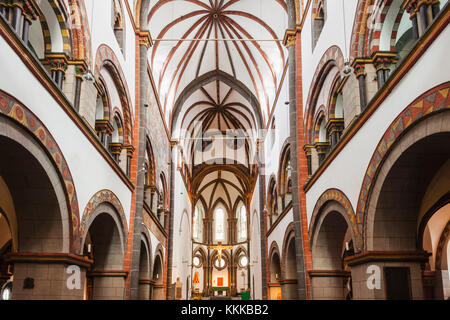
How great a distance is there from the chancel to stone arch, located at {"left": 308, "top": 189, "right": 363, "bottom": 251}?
0.19ft

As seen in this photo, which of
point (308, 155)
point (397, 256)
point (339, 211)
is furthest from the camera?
point (308, 155)

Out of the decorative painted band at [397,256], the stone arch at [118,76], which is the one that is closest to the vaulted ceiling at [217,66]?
the stone arch at [118,76]

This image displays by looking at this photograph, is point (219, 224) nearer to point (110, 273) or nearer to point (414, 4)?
point (110, 273)

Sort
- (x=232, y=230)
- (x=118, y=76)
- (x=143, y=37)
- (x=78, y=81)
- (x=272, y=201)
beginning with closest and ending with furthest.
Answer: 1. (x=78, y=81)
2. (x=118, y=76)
3. (x=143, y=37)
4. (x=272, y=201)
5. (x=232, y=230)

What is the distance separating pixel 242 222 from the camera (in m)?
44.1

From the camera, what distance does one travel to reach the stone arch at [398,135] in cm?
671

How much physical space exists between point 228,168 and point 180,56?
1599 cm

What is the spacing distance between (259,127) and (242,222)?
18692 millimetres

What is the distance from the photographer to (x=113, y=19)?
535 inches

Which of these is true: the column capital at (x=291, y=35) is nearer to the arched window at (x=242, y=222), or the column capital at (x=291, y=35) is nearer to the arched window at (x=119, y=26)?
the arched window at (x=119, y=26)

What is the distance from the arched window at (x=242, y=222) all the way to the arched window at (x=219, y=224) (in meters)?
1.71

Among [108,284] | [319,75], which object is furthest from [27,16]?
[319,75]
